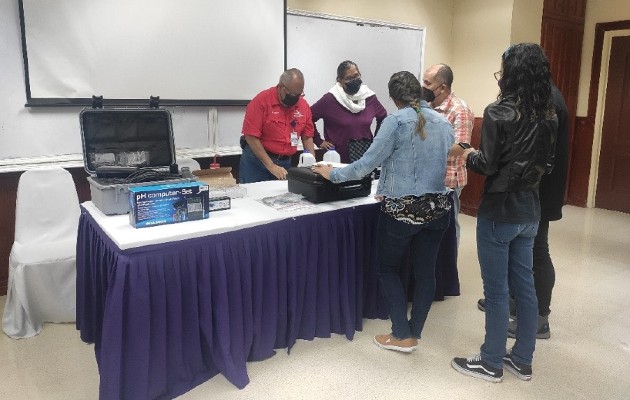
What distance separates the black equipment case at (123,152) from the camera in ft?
6.93

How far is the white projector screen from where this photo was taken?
3.09 meters

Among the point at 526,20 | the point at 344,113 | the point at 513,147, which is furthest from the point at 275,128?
the point at 526,20

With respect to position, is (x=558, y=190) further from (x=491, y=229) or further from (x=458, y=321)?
(x=458, y=321)

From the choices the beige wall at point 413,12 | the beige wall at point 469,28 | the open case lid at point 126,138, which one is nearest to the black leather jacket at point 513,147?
the open case lid at point 126,138

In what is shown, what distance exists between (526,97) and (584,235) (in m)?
3.39

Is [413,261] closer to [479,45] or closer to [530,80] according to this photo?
[530,80]

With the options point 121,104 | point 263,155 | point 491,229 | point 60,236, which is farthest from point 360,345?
point 121,104

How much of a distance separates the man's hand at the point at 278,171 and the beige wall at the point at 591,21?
14.3 ft

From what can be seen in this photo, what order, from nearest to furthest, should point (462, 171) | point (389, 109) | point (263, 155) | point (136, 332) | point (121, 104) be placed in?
1. point (136, 332)
2. point (462, 171)
3. point (263, 155)
4. point (121, 104)
5. point (389, 109)

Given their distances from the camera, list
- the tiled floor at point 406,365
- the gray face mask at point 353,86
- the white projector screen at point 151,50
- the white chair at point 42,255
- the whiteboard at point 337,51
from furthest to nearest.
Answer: the whiteboard at point 337,51 → the gray face mask at point 353,86 → the white projector screen at point 151,50 → the white chair at point 42,255 → the tiled floor at point 406,365

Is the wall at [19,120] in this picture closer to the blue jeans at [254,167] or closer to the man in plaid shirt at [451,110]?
the blue jeans at [254,167]

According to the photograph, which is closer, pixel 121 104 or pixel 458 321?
→ pixel 458 321

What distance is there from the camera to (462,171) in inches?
111

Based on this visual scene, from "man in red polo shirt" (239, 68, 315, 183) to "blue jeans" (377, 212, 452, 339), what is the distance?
3.36 feet
